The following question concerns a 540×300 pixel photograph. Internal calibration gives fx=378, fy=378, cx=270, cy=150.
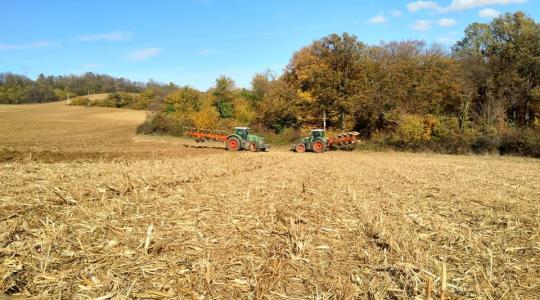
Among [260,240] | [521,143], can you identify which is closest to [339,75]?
[521,143]

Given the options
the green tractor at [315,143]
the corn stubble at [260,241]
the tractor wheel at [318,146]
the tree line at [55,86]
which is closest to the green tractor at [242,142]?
the green tractor at [315,143]

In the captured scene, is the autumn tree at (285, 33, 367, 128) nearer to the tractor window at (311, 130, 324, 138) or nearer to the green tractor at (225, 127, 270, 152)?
the tractor window at (311, 130, 324, 138)

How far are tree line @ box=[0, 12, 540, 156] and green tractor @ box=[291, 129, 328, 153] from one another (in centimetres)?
630

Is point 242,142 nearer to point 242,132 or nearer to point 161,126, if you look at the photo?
point 242,132

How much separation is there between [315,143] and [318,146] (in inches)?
→ 11.2

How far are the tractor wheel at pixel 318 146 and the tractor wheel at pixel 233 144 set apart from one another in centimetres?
518

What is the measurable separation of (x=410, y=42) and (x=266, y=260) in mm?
47612

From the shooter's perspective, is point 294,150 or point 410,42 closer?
point 294,150

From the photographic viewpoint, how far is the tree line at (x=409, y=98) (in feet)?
96.8

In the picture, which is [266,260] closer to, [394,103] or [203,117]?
[394,103]

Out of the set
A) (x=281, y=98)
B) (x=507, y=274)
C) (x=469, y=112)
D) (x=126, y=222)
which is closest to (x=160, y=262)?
(x=126, y=222)

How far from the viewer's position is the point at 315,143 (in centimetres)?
2548

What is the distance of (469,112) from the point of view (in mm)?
35500

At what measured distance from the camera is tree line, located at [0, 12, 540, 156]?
96.8ft
